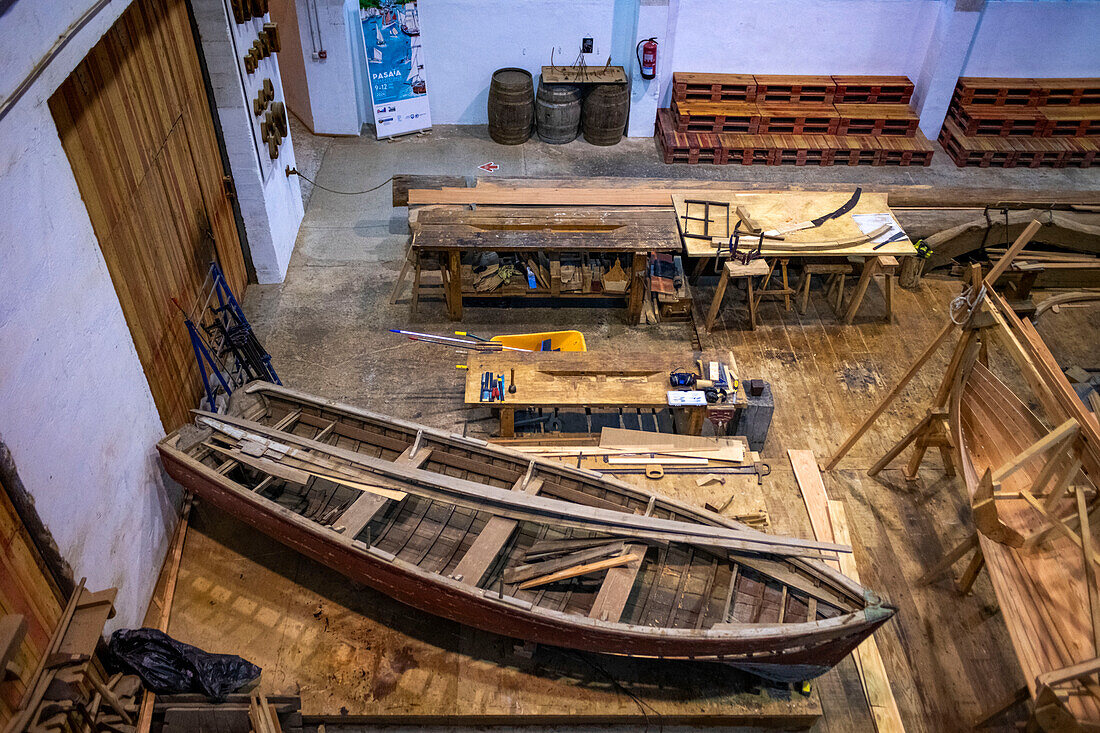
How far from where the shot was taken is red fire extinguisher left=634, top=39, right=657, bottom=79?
14.2m

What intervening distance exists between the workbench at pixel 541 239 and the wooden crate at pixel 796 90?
4.85 meters

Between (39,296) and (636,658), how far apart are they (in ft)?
18.9

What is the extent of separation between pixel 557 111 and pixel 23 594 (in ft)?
37.4

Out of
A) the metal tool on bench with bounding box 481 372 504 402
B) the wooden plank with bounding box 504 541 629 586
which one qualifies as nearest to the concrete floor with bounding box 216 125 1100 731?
the metal tool on bench with bounding box 481 372 504 402

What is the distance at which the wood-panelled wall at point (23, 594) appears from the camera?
5.61 metres

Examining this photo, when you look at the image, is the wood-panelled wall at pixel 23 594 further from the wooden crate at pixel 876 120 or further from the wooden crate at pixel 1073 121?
the wooden crate at pixel 1073 121

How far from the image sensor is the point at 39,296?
19.6 feet

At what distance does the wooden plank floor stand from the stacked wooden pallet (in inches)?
139

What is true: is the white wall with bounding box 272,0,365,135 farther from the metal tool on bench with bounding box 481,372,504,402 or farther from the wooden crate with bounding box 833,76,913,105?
the wooden crate with bounding box 833,76,913,105

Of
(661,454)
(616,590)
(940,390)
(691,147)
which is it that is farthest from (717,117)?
(616,590)

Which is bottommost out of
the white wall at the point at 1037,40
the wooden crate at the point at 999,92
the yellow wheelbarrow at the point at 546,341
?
the yellow wheelbarrow at the point at 546,341

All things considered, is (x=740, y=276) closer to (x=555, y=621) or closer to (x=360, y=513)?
(x=555, y=621)

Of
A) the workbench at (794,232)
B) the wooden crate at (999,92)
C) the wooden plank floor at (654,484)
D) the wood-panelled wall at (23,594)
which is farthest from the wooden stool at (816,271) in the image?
the wood-panelled wall at (23,594)

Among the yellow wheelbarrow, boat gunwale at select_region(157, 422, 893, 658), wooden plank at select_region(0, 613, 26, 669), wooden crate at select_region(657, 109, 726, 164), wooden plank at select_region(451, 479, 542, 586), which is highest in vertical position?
wooden plank at select_region(0, 613, 26, 669)
